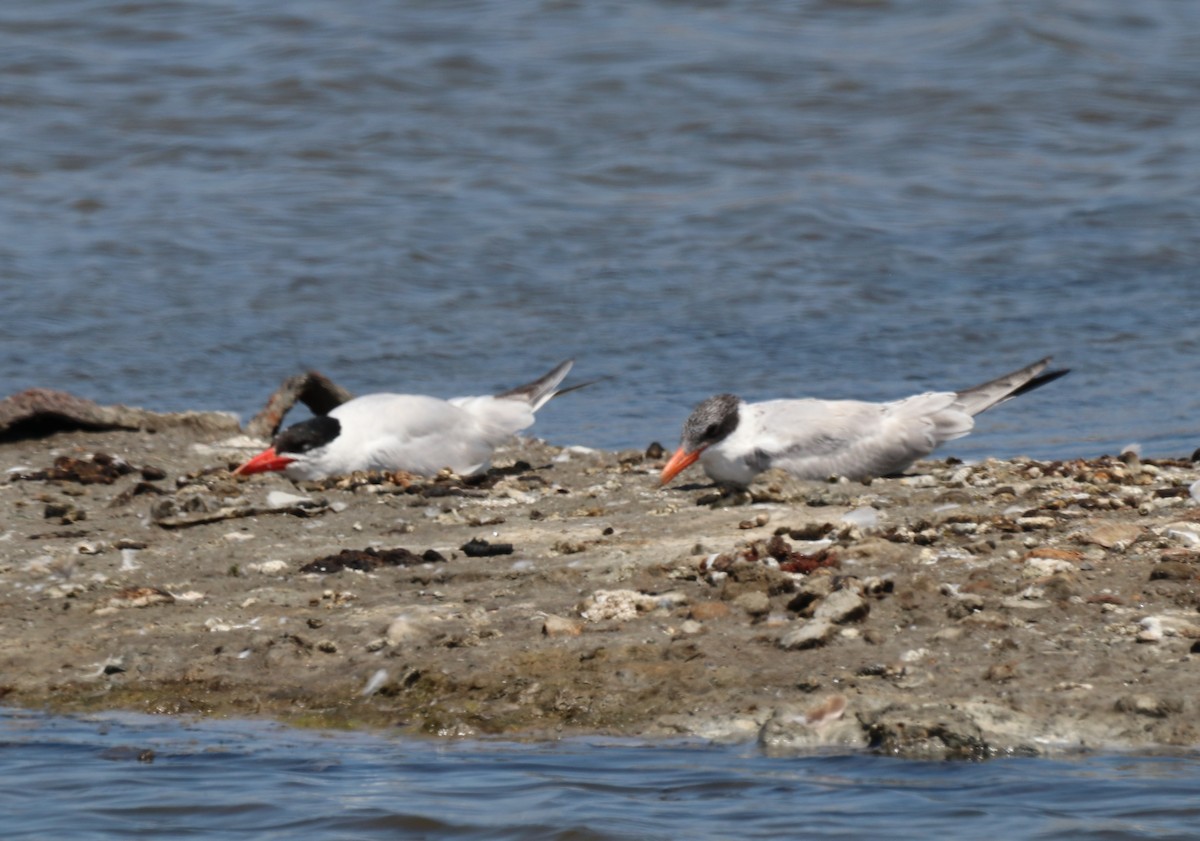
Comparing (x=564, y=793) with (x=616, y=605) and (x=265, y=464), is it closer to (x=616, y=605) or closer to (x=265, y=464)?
(x=616, y=605)

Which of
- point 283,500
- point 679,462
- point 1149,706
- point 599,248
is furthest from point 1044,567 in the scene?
point 599,248

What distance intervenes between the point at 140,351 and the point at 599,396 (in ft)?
9.67

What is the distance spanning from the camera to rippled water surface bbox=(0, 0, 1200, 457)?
10656mm

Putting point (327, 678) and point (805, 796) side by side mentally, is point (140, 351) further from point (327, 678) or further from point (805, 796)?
point (805, 796)

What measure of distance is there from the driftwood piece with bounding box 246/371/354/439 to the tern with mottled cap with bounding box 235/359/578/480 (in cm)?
50

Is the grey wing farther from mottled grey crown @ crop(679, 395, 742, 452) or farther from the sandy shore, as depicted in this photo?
the sandy shore

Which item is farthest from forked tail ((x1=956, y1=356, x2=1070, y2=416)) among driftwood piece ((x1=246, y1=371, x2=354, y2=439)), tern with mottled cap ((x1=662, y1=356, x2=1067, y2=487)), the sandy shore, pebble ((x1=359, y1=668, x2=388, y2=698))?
pebble ((x1=359, y1=668, x2=388, y2=698))

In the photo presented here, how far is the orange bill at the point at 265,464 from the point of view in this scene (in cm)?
733

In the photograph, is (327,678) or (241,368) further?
(241,368)

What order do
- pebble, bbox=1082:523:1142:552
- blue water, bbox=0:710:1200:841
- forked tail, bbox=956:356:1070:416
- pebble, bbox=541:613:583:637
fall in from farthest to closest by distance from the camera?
forked tail, bbox=956:356:1070:416
pebble, bbox=1082:523:1142:552
pebble, bbox=541:613:583:637
blue water, bbox=0:710:1200:841

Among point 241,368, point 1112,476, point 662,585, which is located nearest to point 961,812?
A: point 662,585

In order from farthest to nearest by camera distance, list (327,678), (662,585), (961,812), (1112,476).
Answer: (1112,476)
(662,585)
(327,678)
(961,812)

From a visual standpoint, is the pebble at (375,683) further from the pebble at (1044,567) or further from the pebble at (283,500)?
the pebble at (283,500)

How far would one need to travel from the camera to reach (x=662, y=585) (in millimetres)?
5363
